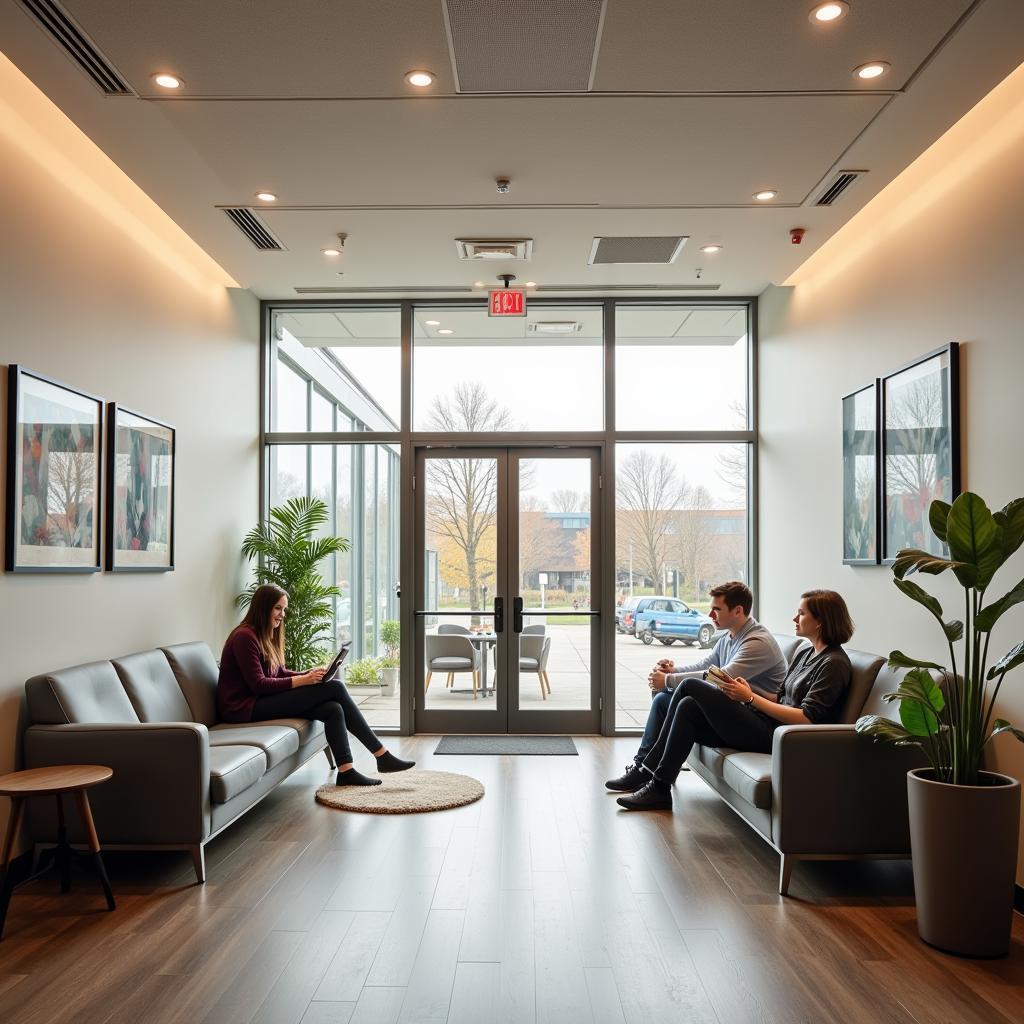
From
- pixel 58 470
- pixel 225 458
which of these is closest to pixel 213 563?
pixel 225 458

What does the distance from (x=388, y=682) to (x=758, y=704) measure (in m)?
3.45

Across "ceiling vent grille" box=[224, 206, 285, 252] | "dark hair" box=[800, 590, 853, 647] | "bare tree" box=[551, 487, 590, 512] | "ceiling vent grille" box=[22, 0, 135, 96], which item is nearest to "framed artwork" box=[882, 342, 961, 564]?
"dark hair" box=[800, 590, 853, 647]

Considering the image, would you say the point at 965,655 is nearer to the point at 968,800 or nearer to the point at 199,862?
the point at 968,800

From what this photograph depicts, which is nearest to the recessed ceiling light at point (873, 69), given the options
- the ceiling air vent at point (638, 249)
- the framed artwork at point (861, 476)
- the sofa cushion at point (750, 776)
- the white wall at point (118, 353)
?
the framed artwork at point (861, 476)

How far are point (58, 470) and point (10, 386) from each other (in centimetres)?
52

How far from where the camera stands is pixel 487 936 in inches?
129

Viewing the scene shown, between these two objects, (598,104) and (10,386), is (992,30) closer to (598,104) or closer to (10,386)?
(598,104)

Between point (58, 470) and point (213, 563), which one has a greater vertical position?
point (58, 470)

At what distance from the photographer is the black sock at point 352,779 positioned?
540cm

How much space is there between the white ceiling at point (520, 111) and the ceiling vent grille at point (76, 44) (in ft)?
0.14

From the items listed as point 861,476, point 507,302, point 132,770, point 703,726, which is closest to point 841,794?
point 703,726

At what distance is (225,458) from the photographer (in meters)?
6.51

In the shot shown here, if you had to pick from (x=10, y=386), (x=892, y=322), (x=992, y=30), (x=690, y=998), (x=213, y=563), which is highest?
(x=992, y=30)

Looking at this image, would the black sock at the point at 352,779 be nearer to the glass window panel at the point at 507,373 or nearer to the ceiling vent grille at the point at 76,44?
the glass window panel at the point at 507,373
